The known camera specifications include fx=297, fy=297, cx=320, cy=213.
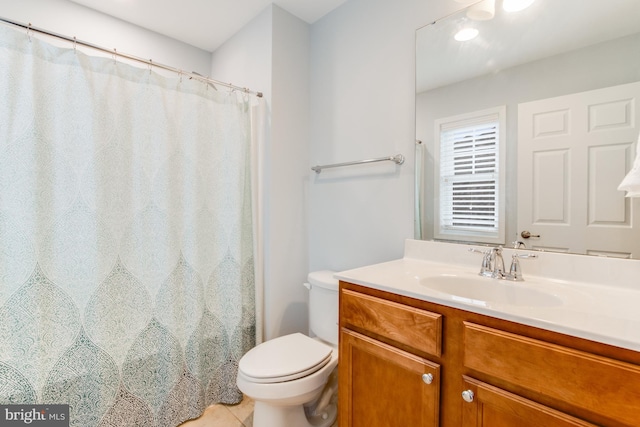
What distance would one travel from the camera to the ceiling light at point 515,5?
118 cm

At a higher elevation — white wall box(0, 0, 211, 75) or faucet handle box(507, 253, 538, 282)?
white wall box(0, 0, 211, 75)

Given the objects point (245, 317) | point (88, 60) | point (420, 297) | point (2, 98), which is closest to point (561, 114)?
point (420, 297)

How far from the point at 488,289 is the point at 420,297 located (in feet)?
1.26

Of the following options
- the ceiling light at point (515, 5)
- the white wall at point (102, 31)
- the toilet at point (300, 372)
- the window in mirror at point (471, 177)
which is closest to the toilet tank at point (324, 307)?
the toilet at point (300, 372)

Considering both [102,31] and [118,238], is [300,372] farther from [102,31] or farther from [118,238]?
[102,31]

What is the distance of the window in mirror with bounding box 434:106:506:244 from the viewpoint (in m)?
1.25

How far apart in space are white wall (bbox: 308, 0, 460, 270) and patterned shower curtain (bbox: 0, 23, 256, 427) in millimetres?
500

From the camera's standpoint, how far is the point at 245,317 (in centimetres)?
181

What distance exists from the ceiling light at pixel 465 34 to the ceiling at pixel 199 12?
812 mm

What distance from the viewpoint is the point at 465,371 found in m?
0.83

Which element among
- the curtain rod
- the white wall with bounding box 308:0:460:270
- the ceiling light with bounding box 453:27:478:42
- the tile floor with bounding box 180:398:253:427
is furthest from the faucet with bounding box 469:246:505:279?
the curtain rod

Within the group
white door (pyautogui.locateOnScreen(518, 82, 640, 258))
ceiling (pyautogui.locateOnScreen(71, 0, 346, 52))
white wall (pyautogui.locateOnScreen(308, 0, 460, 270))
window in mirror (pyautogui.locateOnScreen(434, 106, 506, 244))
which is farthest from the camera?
Answer: ceiling (pyautogui.locateOnScreen(71, 0, 346, 52))

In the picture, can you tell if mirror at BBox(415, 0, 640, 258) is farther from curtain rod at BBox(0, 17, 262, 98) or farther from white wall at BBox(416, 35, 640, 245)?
curtain rod at BBox(0, 17, 262, 98)

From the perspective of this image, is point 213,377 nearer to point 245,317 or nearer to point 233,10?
point 245,317
